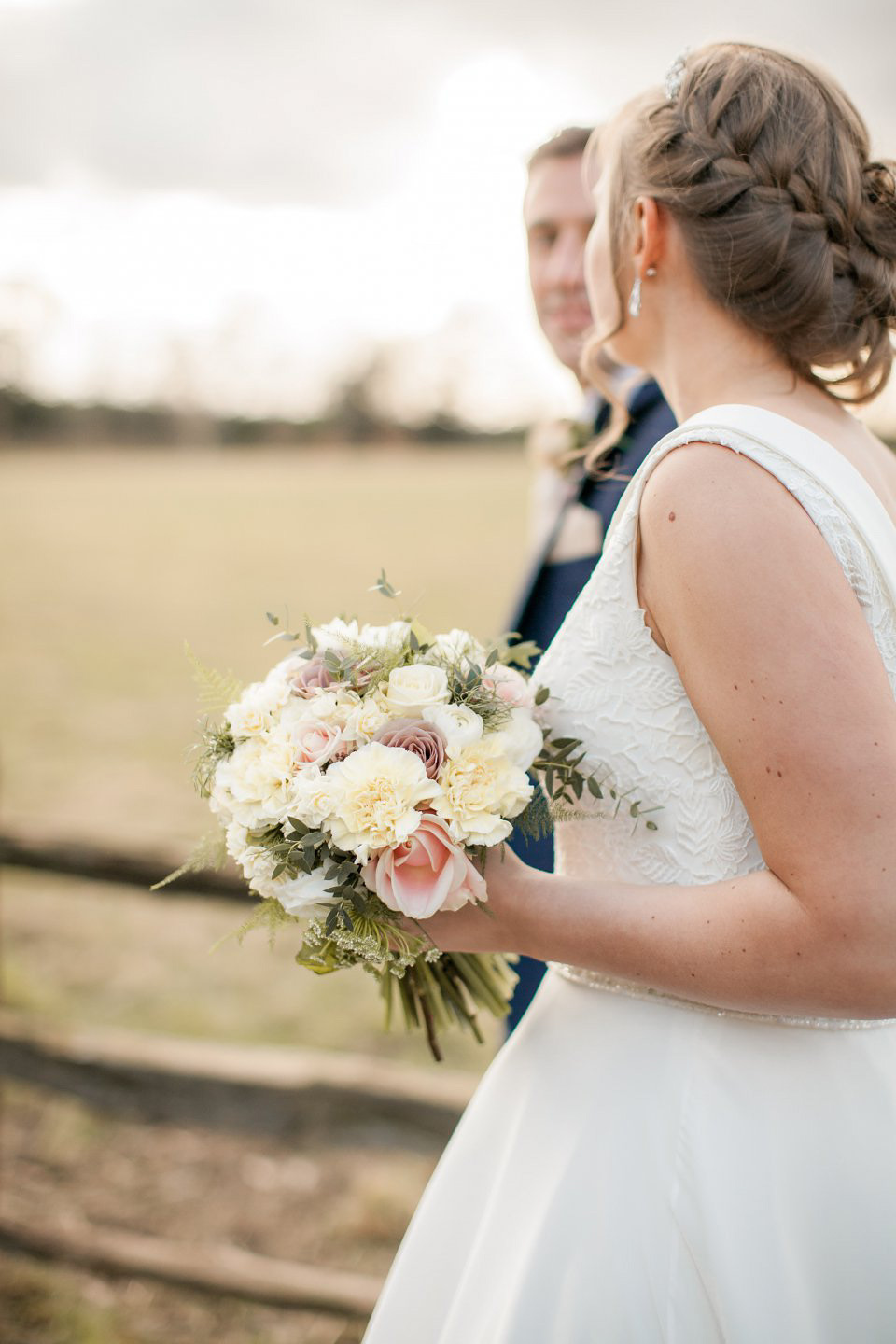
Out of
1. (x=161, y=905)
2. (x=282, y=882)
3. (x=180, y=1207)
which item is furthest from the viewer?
(x=161, y=905)

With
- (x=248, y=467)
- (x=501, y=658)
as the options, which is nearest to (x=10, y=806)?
(x=501, y=658)

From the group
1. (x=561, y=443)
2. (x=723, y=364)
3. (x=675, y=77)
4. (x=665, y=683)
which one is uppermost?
(x=675, y=77)

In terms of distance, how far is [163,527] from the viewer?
1180 inches

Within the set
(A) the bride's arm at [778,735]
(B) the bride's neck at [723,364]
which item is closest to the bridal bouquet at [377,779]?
(A) the bride's arm at [778,735]

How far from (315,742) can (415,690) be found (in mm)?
166

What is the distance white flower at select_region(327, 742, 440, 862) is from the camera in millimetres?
1389

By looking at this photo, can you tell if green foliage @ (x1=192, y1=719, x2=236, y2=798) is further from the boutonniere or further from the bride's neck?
the boutonniere

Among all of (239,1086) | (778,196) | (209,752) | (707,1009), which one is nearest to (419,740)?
(209,752)

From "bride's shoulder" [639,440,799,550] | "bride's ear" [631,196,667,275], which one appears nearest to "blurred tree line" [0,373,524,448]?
"bride's ear" [631,196,667,275]

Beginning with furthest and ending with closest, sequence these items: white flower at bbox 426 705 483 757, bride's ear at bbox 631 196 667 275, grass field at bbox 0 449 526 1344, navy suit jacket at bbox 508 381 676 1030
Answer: grass field at bbox 0 449 526 1344, navy suit jacket at bbox 508 381 676 1030, bride's ear at bbox 631 196 667 275, white flower at bbox 426 705 483 757

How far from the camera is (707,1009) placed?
1584 mm

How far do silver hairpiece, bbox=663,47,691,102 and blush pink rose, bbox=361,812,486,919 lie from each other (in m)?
1.16

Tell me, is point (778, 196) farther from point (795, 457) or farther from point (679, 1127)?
point (679, 1127)

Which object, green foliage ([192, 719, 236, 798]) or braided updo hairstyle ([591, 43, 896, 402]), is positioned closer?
braided updo hairstyle ([591, 43, 896, 402])
